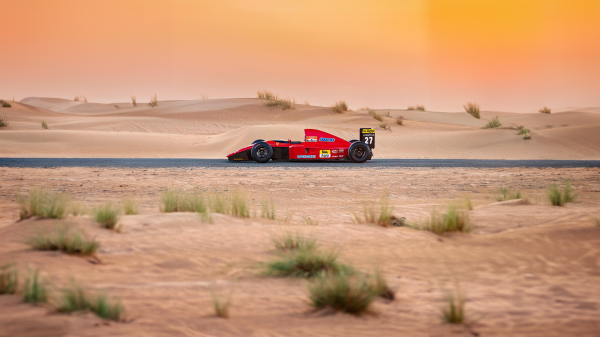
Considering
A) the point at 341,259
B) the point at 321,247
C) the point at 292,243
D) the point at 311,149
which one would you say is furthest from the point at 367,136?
the point at 341,259

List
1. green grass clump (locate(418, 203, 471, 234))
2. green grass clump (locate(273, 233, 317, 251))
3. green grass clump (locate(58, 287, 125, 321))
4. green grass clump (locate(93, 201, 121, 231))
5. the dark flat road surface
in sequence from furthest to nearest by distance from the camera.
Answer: the dark flat road surface
green grass clump (locate(418, 203, 471, 234))
green grass clump (locate(93, 201, 121, 231))
green grass clump (locate(273, 233, 317, 251))
green grass clump (locate(58, 287, 125, 321))

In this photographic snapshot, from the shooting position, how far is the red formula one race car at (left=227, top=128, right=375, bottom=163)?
2139 centimetres

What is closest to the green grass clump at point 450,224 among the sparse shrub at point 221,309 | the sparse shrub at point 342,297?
the sparse shrub at point 342,297

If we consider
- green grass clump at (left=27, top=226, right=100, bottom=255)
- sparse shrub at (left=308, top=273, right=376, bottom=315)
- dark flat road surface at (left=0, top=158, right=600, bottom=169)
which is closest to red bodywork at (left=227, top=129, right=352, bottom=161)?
dark flat road surface at (left=0, top=158, right=600, bottom=169)

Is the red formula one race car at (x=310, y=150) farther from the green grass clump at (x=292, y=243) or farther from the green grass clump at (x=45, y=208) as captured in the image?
the green grass clump at (x=292, y=243)

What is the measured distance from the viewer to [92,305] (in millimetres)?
3973

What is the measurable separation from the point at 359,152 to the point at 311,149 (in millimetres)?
2119

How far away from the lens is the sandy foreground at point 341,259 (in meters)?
3.93

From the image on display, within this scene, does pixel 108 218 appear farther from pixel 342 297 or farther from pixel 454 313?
pixel 454 313

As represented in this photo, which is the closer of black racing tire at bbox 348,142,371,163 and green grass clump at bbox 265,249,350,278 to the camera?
green grass clump at bbox 265,249,350,278

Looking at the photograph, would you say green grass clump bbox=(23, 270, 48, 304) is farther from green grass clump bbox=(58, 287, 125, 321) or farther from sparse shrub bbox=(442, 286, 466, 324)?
sparse shrub bbox=(442, 286, 466, 324)

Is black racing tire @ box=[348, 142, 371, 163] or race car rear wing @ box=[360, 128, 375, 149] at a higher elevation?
race car rear wing @ box=[360, 128, 375, 149]

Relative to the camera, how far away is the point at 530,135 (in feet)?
108

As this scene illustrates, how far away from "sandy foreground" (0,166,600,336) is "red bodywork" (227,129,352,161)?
11.3m
